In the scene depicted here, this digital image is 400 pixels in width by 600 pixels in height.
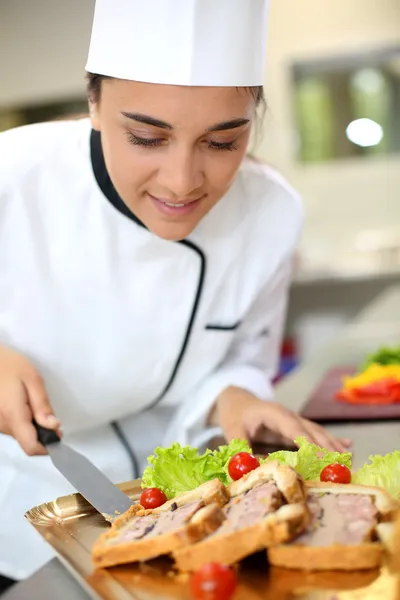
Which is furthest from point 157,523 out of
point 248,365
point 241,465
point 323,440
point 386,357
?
point 386,357

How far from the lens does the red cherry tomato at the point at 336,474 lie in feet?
4.32

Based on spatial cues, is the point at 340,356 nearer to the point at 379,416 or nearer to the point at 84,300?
the point at 379,416

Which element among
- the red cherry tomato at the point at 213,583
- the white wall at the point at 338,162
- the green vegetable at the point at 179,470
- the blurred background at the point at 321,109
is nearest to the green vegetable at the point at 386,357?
the green vegetable at the point at 179,470

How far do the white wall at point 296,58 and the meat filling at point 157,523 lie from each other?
5.44 meters

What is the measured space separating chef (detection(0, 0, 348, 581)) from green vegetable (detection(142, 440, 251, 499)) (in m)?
0.24

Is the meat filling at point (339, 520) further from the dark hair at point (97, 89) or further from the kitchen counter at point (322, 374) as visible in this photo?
the dark hair at point (97, 89)

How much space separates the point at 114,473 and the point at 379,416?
0.71m

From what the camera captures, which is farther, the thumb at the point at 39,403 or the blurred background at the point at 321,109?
the blurred background at the point at 321,109

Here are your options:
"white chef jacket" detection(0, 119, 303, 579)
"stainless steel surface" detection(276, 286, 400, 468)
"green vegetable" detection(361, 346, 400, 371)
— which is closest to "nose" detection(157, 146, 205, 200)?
"white chef jacket" detection(0, 119, 303, 579)

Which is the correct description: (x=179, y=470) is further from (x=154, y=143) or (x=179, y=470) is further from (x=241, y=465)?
(x=154, y=143)

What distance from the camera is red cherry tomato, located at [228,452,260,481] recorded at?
1333 mm

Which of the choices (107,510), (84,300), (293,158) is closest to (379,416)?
(84,300)

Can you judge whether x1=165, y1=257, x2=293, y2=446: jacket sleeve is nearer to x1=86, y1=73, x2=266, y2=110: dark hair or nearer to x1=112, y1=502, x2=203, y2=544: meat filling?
x1=86, y1=73, x2=266, y2=110: dark hair

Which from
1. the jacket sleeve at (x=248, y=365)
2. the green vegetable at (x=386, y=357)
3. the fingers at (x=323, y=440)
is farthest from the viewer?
the green vegetable at (x=386, y=357)
